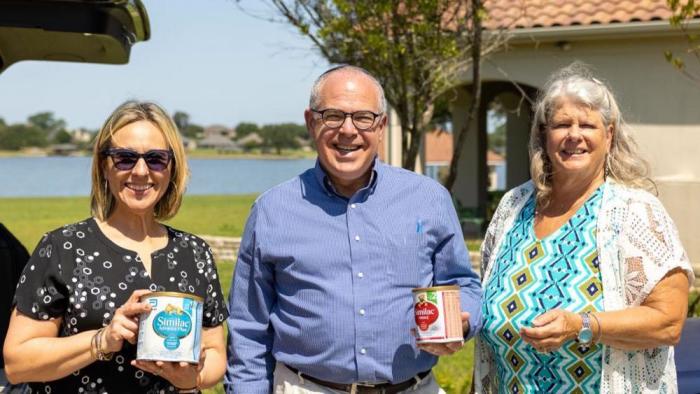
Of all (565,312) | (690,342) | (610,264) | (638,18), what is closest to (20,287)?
(565,312)

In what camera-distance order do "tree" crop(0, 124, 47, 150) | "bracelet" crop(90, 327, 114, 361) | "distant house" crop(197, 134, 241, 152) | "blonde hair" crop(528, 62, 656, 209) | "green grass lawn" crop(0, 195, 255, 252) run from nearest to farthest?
1. "bracelet" crop(90, 327, 114, 361)
2. "blonde hair" crop(528, 62, 656, 209)
3. "green grass lawn" crop(0, 195, 255, 252)
4. "tree" crop(0, 124, 47, 150)
5. "distant house" crop(197, 134, 241, 152)

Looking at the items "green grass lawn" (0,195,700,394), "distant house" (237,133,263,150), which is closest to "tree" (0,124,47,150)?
"distant house" (237,133,263,150)

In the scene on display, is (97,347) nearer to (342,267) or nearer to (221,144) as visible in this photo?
(342,267)

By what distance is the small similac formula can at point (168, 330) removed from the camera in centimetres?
Answer: 248

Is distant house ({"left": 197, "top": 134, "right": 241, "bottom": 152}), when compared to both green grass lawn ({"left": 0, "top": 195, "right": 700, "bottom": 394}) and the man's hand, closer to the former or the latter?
green grass lawn ({"left": 0, "top": 195, "right": 700, "bottom": 394})

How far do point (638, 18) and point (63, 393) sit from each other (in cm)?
1097

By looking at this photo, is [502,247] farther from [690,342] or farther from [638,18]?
[638,18]

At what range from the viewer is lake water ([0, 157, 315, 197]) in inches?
1937

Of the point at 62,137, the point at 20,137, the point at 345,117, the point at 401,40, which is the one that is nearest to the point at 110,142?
the point at 345,117

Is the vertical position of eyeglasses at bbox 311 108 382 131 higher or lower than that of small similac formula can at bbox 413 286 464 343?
higher

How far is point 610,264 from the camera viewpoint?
3033mm

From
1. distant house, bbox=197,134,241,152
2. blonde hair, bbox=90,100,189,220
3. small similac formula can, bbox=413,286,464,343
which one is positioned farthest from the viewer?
distant house, bbox=197,134,241,152

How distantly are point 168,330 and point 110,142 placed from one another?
2.36 feet

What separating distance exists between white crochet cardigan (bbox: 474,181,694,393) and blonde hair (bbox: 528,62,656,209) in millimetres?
85
